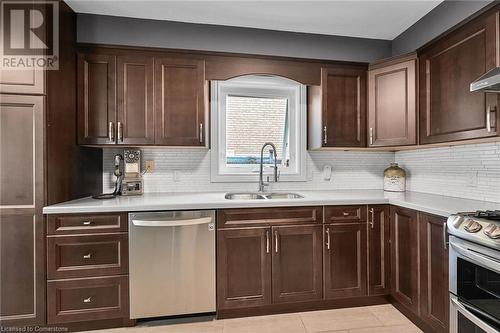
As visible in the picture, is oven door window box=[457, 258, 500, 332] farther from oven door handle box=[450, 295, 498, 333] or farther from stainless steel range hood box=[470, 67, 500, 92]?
stainless steel range hood box=[470, 67, 500, 92]

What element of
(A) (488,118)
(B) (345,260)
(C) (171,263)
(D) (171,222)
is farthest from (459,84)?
(C) (171,263)

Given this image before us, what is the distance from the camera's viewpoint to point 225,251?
214 cm

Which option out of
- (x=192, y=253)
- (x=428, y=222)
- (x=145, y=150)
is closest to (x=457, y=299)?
(x=428, y=222)

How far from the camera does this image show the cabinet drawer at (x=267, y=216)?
2.14m

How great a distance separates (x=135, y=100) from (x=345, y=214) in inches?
80.3

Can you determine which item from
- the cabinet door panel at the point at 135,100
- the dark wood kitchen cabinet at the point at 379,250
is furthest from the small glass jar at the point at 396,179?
the cabinet door panel at the point at 135,100

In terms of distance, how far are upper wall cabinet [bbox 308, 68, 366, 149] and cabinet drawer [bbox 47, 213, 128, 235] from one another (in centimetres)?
186

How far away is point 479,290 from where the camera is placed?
1.52m

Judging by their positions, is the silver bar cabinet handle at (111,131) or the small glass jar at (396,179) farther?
the small glass jar at (396,179)

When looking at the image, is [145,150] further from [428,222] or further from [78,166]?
[428,222]

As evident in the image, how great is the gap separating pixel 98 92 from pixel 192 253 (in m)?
1.56

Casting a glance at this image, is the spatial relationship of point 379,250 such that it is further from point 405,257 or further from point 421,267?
point 421,267

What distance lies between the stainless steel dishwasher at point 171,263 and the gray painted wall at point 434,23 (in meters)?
2.32

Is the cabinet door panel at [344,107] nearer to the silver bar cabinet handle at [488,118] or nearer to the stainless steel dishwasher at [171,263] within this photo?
the silver bar cabinet handle at [488,118]
